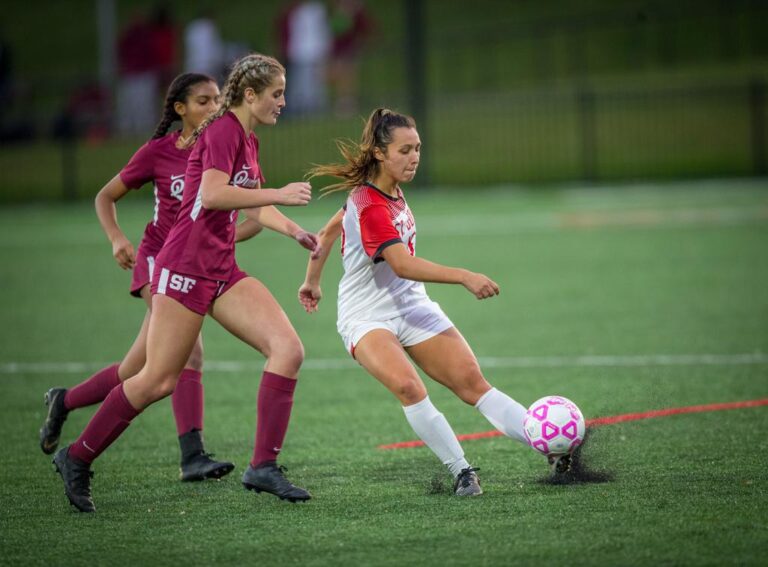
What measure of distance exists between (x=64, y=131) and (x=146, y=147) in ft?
63.8

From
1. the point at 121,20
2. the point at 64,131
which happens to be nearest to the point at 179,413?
the point at 64,131

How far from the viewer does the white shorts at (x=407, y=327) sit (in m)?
5.93

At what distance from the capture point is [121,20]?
35750 millimetres

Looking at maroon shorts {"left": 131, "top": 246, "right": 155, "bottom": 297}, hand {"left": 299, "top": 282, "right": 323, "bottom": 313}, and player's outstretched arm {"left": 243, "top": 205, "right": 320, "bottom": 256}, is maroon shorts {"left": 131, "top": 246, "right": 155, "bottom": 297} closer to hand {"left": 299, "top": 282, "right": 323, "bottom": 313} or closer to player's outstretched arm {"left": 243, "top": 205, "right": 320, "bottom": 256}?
player's outstretched arm {"left": 243, "top": 205, "right": 320, "bottom": 256}

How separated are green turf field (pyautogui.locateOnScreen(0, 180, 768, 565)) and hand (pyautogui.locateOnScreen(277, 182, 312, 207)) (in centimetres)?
136

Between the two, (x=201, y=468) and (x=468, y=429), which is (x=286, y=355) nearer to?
(x=201, y=468)

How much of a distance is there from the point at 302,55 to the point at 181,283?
21.7 meters

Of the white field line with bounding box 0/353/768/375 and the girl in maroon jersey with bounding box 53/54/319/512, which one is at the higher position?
the girl in maroon jersey with bounding box 53/54/319/512

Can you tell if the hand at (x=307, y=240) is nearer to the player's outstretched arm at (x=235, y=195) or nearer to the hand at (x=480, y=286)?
the player's outstretched arm at (x=235, y=195)

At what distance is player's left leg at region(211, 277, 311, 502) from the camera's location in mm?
5758

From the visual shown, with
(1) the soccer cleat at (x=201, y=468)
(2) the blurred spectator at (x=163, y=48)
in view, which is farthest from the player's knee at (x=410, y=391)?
(2) the blurred spectator at (x=163, y=48)

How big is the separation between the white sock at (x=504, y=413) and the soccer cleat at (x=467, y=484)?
0.30 metres

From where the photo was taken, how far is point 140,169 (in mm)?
6469

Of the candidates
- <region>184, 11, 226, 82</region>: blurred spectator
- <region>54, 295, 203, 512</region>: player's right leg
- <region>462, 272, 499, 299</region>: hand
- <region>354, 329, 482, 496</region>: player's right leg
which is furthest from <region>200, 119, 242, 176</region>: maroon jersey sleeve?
<region>184, 11, 226, 82</region>: blurred spectator
